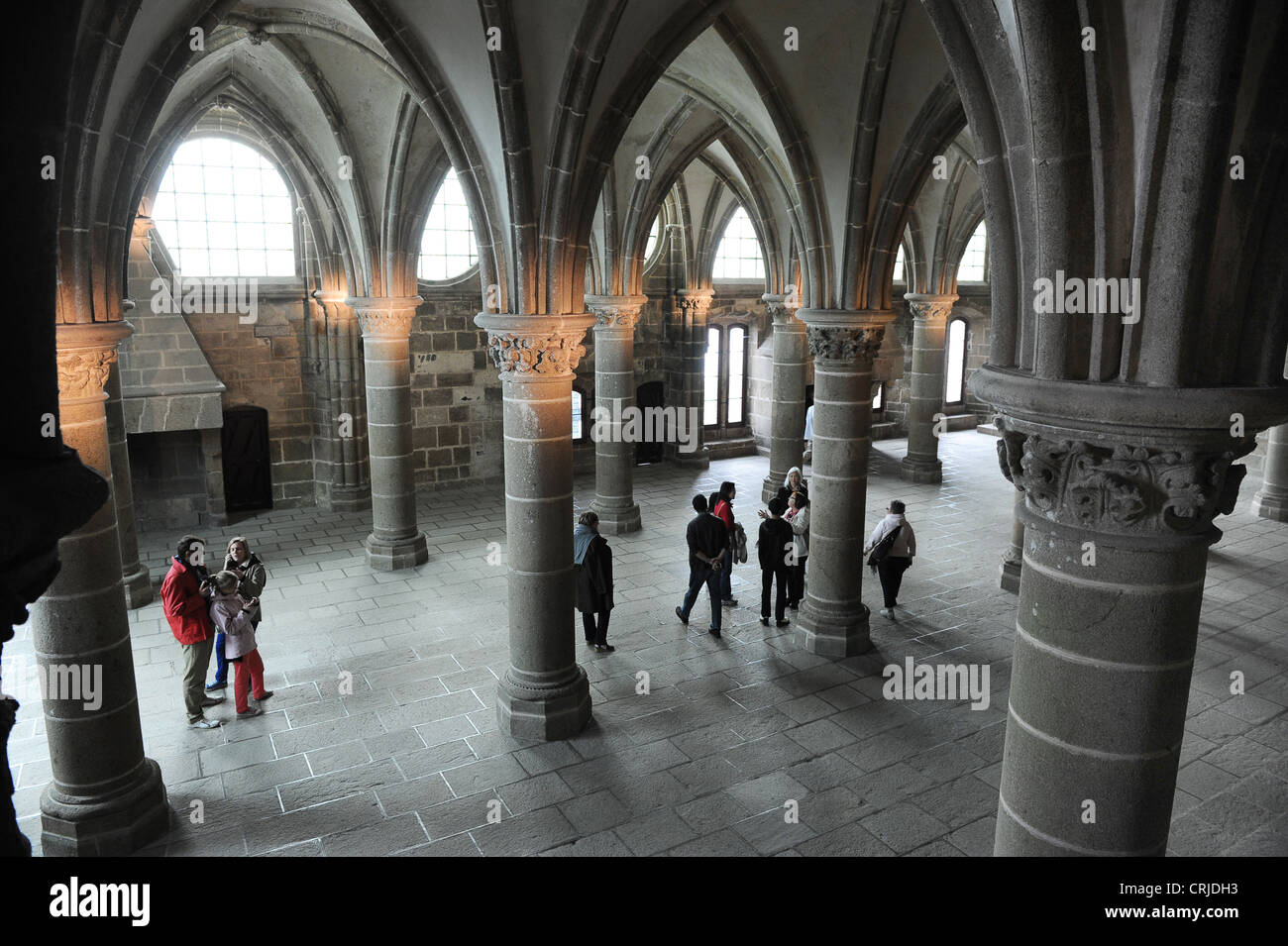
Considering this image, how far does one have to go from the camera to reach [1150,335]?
281 centimetres

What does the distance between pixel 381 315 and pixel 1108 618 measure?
886 cm

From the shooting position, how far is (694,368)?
677 inches

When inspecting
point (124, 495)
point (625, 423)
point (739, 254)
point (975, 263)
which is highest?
point (975, 263)

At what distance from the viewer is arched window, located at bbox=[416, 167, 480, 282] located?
1484 cm

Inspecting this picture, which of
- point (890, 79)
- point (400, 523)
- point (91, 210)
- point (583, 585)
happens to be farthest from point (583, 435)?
point (91, 210)

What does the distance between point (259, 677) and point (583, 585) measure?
8.55 feet

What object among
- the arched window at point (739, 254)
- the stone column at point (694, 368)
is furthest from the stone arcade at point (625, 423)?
the arched window at point (739, 254)

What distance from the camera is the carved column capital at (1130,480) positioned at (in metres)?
2.84

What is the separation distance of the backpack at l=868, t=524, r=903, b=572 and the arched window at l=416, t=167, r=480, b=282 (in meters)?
8.76

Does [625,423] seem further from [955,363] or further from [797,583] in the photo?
[955,363]

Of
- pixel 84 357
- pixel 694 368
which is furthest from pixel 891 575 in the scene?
pixel 694 368

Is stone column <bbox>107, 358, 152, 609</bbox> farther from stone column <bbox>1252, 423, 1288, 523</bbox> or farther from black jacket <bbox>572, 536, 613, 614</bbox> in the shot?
stone column <bbox>1252, 423, 1288, 523</bbox>

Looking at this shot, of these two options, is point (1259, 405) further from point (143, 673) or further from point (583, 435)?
point (583, 435)

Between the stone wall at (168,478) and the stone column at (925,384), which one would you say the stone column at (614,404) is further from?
the stone column at (925,384)
